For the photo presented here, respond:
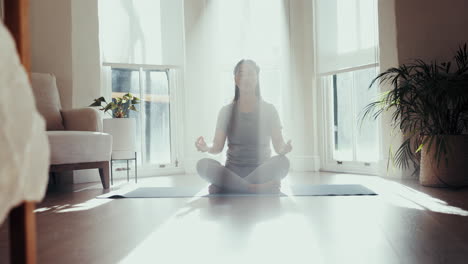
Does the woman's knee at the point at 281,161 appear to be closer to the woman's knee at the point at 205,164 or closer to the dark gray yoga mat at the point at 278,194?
the dark gray yoga mat at the point at 278,194

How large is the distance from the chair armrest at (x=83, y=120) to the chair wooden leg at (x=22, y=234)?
9.59 ft

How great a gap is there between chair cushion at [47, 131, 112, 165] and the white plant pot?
0.34 m

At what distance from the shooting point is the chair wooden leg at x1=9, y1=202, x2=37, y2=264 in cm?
51

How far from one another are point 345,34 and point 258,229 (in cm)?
301

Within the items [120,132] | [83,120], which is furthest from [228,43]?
[83,120]

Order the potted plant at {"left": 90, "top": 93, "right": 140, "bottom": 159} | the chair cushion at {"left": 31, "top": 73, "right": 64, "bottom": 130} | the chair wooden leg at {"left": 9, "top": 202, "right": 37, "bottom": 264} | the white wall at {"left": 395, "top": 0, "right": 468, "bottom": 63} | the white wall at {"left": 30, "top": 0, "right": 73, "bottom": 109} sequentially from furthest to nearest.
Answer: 1. the white wall at {"left": 30, "top": 0, "right": 73, "bottom": 109}
2. the potted plant at {"left": 90, "top": 93, "right": 140, "bottom": 159}
3. the chair cushion at {"left": 31, "top": 73, "right": 64, "bottom": 130}
4. the white wall at {"left": 395, "top": 0, "right": 468, "bottom": 63}
5. the chair wooden leg at {"left": 9, "top": 202, "right": 37, "bottom": 264}

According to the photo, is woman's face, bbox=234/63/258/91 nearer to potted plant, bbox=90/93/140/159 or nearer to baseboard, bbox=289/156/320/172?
potted plant, bbox=90/93/140/159

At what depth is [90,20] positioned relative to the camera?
3.95 m

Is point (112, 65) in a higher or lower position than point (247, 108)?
higher

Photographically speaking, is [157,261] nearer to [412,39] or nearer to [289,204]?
[289,204]

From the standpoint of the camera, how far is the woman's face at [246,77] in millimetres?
2850

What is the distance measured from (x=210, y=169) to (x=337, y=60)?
211 cm

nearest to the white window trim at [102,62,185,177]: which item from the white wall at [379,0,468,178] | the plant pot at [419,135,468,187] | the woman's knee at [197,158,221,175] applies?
the woman's knee at [197,158,221,175]

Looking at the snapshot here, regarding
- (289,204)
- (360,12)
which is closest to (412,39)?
(360,12)
